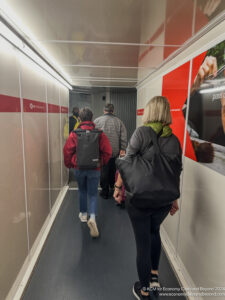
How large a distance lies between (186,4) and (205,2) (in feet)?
0.36

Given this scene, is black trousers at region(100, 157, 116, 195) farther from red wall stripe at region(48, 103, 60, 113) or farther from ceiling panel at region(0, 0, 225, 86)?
ceiling panel at region(0, 0, 225, 86)

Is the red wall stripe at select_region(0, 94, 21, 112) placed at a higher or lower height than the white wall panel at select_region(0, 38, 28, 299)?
higher

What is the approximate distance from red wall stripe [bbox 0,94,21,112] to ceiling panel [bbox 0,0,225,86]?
22.7 inches

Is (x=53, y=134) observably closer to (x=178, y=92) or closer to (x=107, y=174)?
(x=107, y=174)

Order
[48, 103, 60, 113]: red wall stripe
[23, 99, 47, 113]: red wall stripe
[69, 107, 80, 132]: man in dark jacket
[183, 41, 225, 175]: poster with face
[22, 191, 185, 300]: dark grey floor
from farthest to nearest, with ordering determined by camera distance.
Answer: [69, 107, 80, 132]: man in dark jacket
[48, 103, 60, 113]: red wall stripe
[23, 99, 47, 113]: red wall stripe
[22, 191, 185, 300]: dark grey floor
[183, 41, 225, 175]: poster with face

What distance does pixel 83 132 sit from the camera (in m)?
2.75

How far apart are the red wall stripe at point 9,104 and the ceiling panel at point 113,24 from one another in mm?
577

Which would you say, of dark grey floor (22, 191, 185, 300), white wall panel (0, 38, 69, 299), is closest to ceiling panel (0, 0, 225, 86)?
white wall panel (0, 38, 69, 299)

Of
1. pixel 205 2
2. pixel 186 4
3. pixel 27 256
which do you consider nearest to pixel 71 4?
pixel 186 4

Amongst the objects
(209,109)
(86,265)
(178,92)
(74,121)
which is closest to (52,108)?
(74,121)

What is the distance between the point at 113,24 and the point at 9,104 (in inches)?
41.3

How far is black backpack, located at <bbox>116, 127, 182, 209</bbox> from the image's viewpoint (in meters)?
1.56

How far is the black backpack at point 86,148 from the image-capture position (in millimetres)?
2738

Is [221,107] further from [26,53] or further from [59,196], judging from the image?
[59,196]
